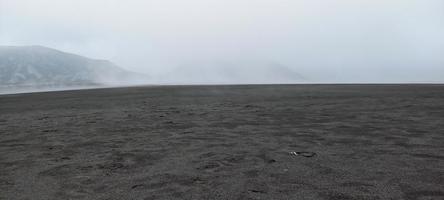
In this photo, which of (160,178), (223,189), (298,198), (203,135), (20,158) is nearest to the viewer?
(298,198)

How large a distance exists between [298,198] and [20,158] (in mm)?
6709

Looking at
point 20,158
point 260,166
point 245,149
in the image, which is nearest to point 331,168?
point 260,166

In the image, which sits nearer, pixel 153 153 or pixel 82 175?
pixel 82 175

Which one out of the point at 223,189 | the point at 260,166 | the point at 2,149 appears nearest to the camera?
the point at 223,189

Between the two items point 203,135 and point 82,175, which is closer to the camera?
point 82,175

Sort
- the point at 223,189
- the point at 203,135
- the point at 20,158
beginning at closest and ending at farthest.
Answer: the point at 223,189 → the point at 20,158 → the point at 203,135

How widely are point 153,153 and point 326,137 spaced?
4752 mm

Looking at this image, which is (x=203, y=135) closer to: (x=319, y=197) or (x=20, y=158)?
(x=20, y=158)

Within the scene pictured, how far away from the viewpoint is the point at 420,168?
7.97 metres

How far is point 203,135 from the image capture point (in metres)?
12.7

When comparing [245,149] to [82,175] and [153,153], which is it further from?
[82,175]

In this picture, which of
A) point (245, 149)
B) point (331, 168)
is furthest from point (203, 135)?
point (331, 168)

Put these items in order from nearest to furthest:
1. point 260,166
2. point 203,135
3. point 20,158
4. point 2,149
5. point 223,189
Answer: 1. point 223,189
2. point 260,166
3. point 20,158
4. point 2,149
5. point 203,135

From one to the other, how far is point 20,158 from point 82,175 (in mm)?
2746
